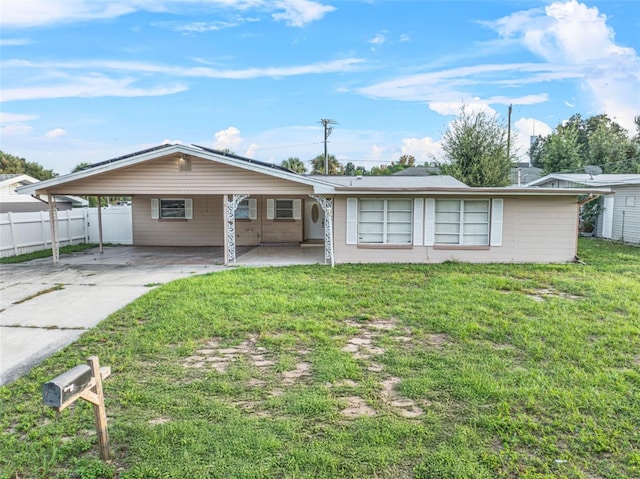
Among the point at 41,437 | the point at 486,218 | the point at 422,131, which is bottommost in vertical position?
the point at 41,437

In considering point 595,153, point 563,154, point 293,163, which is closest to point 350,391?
point 563,154

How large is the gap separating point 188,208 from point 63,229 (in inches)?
184

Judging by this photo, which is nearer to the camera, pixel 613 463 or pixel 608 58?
pixel 613 463

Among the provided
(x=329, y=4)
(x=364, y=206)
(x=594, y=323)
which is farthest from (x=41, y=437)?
(x=329, y=4)

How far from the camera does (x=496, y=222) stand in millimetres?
11391

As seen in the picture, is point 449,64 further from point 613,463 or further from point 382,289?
point 613,463

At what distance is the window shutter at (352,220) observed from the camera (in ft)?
37.7

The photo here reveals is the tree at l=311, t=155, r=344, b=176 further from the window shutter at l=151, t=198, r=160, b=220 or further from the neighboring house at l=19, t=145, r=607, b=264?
the neighboring house at l=19, t=145, r=607, b=264

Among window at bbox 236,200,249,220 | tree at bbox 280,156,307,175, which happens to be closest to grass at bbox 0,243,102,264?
window at bbox 236,200,249,220

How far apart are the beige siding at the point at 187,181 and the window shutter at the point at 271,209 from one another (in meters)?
4.19

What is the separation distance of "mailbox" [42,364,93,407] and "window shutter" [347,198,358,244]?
29.9ft

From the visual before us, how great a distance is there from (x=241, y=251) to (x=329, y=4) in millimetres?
8080

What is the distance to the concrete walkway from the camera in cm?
548

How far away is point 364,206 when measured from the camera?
38.1 ft
